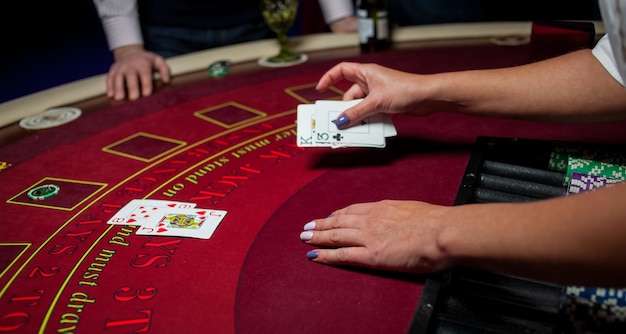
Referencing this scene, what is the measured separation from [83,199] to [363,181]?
27.4 inches

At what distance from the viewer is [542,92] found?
1333 mm

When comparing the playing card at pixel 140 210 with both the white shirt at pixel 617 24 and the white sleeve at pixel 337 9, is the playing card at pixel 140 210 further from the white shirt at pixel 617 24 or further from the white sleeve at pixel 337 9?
the white sleeve at pixel 337 9

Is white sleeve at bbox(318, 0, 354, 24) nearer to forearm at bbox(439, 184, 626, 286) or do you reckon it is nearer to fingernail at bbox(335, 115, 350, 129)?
fingernail at bbox(335, 115, 350, 129)

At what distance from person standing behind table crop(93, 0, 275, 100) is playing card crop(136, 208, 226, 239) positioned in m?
1.18

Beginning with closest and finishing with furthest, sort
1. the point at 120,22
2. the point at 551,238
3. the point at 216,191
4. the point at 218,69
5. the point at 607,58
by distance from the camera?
the point at 551,238, the point at 607,58, the point at 216,191, the point at 218,69, the point at 120,22

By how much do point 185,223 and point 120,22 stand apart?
1422mm

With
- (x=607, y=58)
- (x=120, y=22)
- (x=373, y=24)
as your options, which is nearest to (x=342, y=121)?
(x=607, y=58)

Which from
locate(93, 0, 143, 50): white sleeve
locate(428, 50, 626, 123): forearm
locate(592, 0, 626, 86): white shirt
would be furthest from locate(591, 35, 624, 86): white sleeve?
locate(93, 0, 143, 50): white sleeve

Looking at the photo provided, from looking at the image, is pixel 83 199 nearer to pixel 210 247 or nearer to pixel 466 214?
pixel 210 247

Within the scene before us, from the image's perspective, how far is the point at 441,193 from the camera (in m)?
1.33

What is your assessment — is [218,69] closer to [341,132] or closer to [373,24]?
[373,24]

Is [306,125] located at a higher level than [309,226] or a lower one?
higher

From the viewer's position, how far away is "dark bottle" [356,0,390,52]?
223 centimetres

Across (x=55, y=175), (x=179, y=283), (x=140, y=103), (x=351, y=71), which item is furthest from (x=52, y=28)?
(x=179, y=283)
